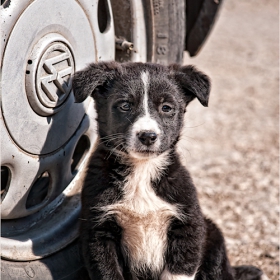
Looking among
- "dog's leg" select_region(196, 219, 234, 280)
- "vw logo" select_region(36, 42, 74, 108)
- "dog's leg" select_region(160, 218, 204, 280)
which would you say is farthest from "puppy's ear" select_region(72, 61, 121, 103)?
"dog's leg" select_region(196, 219, 234, 280)

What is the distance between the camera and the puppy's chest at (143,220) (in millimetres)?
3209

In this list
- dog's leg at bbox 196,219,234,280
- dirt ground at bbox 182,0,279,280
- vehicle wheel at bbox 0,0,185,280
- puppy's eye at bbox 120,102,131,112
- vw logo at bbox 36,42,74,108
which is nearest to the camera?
vehicle wheel at bbox 0,0,185,280

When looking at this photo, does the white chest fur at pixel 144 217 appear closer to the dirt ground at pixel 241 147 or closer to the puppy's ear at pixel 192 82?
the puppy's ear at pixel 192 82

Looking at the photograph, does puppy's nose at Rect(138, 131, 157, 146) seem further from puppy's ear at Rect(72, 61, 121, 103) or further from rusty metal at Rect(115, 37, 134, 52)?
rusty metal at Rect(115, 37, 134, 52)

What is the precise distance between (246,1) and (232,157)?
1098 centimetres

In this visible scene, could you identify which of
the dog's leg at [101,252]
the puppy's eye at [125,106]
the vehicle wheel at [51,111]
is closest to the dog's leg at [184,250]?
the dog's leg at [101,252]

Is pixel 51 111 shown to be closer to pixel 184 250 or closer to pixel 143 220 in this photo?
pixel 143 220

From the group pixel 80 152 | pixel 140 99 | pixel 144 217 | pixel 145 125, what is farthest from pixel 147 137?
pixel 80 152

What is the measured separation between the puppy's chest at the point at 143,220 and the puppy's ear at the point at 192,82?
20.7 inches

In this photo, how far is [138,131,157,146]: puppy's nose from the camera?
310 cm

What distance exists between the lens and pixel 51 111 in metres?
3.25

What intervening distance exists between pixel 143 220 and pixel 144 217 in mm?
21

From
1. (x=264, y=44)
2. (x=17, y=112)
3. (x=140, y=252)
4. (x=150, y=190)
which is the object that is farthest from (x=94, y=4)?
(x=264, y=44)

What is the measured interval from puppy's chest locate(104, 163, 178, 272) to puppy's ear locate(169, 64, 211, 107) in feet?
1.73
